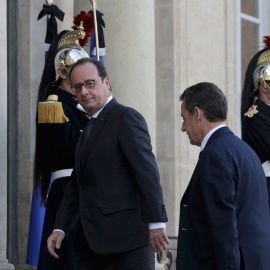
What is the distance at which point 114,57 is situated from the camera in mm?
7898

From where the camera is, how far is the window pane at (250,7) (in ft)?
35.8

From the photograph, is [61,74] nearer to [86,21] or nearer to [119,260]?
[86,21]

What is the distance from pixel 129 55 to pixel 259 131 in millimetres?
1588

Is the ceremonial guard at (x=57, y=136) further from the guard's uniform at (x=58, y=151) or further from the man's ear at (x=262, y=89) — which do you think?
the man's ear at (x=262, y=89)

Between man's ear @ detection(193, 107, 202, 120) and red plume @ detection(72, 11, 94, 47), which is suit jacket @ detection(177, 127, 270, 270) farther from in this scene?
red plume @ detection(72, 11, 94, 47)

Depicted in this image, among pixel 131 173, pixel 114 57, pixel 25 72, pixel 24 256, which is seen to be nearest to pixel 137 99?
pixel 114 57

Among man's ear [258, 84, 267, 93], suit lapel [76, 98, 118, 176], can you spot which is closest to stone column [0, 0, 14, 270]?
suit lapel [76, 98, 118, 176]

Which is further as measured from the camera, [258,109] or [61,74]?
[258,109]

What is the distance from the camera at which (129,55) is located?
26.0 feet

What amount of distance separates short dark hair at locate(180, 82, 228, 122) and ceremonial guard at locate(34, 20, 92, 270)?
1535mm

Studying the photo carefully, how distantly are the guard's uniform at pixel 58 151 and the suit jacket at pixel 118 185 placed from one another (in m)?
0.87

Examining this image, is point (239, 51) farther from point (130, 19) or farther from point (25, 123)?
point (25, 123)

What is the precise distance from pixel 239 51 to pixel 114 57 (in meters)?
3.12

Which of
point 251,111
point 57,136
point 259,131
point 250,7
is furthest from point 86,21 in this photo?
point 250,7
